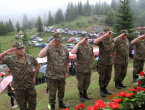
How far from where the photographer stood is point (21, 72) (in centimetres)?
294

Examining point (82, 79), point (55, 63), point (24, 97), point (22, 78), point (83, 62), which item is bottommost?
point (24, 97)

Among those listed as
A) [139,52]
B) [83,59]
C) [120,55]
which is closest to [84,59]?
[83,59]

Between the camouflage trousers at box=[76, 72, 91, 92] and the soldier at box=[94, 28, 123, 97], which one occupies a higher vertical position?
the soldier at box=[94, 28, 123, 97]

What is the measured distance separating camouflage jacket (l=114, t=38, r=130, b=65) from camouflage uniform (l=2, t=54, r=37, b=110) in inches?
106

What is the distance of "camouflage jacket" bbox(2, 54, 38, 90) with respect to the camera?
2.90m

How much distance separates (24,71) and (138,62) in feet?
13.1

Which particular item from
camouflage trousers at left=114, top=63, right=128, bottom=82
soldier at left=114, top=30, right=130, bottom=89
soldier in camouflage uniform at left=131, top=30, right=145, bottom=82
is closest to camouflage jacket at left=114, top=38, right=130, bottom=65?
soldier at left=114, top=30, right=130, bottom=89

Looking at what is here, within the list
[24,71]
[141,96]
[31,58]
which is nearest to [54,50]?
[31,58]

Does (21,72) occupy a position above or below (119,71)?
above

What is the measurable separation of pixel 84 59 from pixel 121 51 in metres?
1.40

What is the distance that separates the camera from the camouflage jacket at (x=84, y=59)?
3.70 metres

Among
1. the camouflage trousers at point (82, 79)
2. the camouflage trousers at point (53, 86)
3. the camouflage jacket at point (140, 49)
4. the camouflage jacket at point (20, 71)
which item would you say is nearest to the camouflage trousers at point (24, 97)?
the camouflage jacket at point (20, 71)

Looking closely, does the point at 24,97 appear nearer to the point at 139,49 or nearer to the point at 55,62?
the point at 55,62

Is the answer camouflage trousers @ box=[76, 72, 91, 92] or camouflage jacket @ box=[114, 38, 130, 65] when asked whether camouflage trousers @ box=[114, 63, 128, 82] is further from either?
camouflage trousers @ box=[76, 72, 91, 92]
